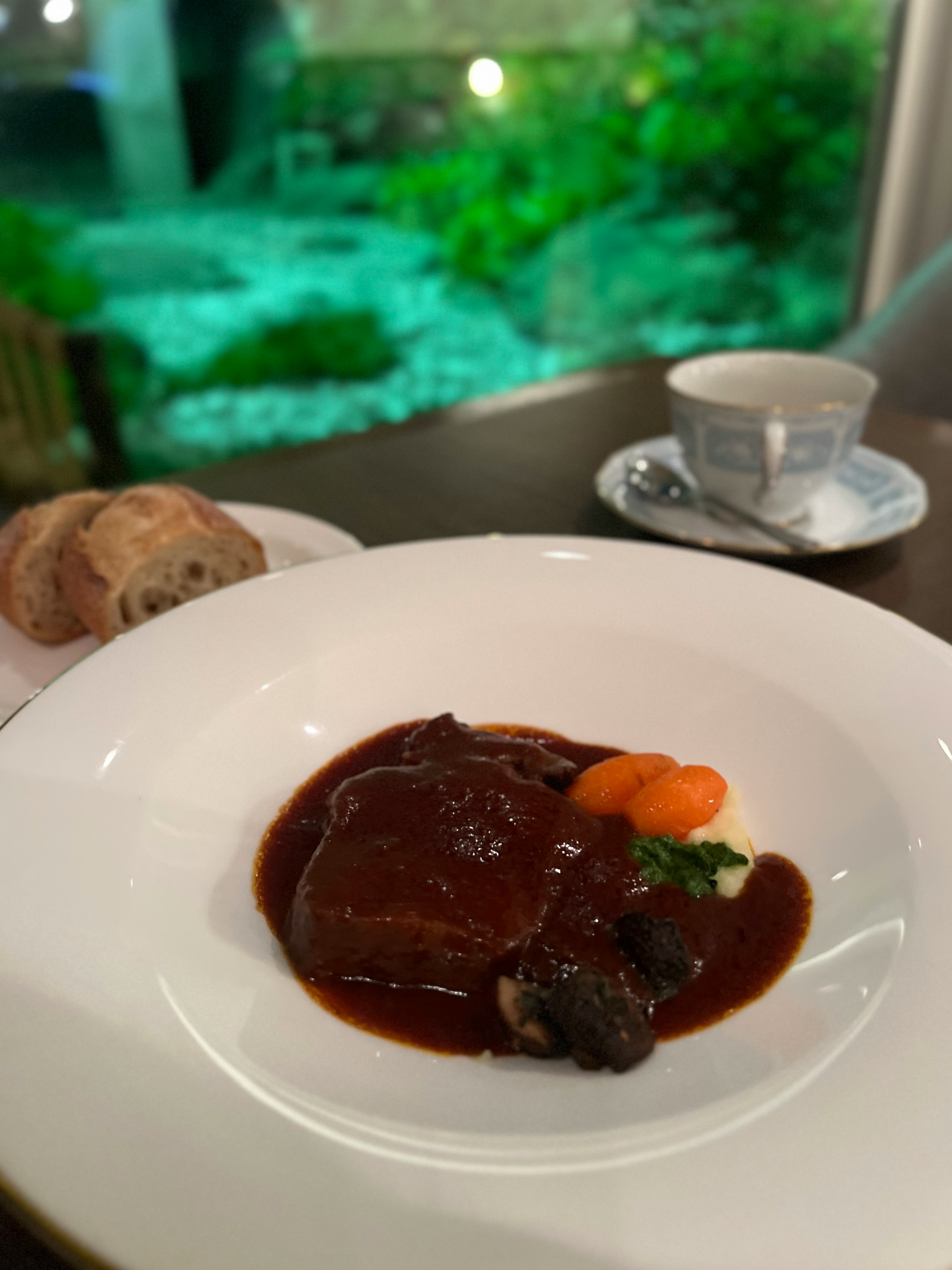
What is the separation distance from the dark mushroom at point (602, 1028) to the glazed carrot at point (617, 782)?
0.36 metres

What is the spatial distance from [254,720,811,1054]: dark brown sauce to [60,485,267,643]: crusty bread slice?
659 mm

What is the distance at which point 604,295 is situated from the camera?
5.89m

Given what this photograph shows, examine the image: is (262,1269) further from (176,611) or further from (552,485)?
(552,485)

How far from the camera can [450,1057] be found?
3.14ft

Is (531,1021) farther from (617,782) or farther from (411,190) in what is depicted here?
(411,190)

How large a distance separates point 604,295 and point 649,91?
112 centimetres

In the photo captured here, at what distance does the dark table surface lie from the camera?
1.87 m

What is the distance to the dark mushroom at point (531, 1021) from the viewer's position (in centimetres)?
95

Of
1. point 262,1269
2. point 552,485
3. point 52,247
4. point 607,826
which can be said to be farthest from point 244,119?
point 262,1269

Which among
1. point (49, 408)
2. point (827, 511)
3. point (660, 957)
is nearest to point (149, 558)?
point (660, 957)

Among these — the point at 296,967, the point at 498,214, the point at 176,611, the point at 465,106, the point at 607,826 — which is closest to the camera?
the point at 296,967

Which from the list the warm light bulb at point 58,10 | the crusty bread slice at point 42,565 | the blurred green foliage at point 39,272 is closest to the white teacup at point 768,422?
the crusty bread slice at point 42,565

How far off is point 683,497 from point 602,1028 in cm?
138

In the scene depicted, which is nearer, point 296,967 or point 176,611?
point 296,967
